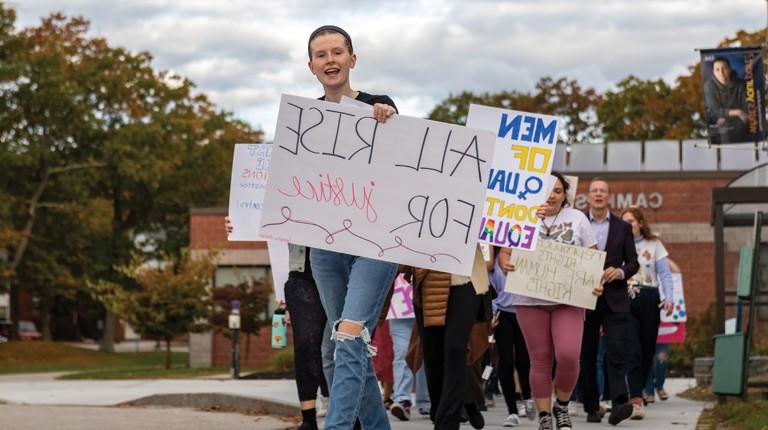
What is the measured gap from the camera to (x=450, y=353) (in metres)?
8.60

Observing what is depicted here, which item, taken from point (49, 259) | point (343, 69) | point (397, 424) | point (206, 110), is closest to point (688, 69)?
point (206, 110)

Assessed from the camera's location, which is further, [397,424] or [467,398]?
[397,424]

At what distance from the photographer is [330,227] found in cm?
703

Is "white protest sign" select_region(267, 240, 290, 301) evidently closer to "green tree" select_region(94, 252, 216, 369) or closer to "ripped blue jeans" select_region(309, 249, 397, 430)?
"ripped blue jeans" select_region(309, 249, 397, 430)

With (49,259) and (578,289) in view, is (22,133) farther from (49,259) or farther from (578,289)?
(578,289)

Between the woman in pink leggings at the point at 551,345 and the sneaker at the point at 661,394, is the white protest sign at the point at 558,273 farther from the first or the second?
the sneaker at the point at 661,394

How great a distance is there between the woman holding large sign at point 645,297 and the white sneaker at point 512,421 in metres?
1.33

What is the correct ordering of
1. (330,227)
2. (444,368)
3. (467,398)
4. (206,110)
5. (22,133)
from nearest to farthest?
1. (330,227)
2. (444,368)
3. (467,398)
4. (22,133)
5. (206,110)

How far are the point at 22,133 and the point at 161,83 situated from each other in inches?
314

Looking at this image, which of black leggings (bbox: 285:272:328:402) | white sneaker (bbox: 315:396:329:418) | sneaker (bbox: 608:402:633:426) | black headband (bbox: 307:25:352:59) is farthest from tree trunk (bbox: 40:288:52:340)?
black headband (bbox: 307:25:352:59)

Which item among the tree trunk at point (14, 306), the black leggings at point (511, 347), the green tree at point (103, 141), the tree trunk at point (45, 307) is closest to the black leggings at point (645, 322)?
the black leggings at point (511, 347)

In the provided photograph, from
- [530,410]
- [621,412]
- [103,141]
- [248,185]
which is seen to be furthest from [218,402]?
[103,141]

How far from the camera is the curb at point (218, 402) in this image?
12516 mm

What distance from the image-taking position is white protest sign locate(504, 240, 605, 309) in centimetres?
959
